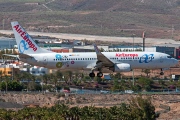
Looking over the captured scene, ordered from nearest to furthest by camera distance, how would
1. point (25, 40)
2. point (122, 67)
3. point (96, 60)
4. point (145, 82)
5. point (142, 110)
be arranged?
point (142, 110) → point (122, 67) → point (96, 60) → point (25, 40) → point (145, 82)

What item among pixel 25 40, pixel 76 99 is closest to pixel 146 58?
pixel 25 40

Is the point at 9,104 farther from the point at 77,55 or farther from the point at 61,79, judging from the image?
the point at 61,79

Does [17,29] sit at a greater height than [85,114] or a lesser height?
greater

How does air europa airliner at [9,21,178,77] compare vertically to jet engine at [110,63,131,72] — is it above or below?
above

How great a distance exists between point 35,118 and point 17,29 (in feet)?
53.6

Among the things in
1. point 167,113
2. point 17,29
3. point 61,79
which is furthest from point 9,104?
point 61,79

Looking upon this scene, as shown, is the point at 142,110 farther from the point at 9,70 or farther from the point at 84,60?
the point at 9,70

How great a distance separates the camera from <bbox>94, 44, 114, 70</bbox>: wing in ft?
301

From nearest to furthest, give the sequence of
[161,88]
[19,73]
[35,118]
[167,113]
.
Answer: [35,118]
[167,113]
[161,88]
[19,73]

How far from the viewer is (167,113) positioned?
338 ft

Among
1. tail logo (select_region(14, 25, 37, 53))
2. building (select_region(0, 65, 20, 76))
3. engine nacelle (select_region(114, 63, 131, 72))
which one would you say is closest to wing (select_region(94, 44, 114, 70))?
engine nacelle (select_region(114, 63, 131, 72))

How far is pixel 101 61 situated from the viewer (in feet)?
304

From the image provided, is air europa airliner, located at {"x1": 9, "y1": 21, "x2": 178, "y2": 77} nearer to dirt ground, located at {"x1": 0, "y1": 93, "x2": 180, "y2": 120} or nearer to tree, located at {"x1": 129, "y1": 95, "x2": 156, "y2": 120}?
tree, located at {"x1": 129, "y1": 95, "x2": 156, "y2": 120}

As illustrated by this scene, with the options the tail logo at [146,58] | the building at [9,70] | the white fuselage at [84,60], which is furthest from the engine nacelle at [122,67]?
the building at [9,70]
